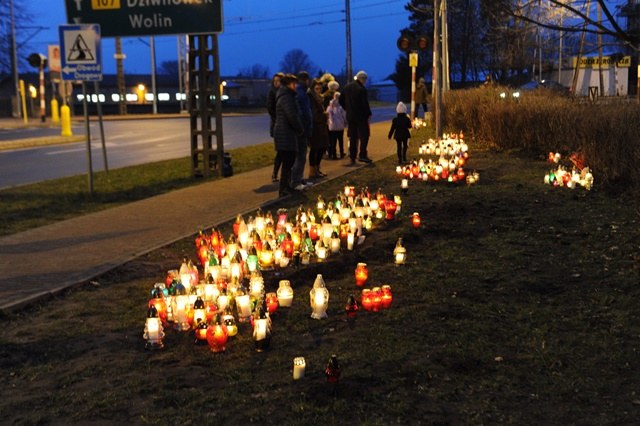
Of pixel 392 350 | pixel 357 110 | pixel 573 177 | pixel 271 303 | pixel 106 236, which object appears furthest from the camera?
pixel 357 110

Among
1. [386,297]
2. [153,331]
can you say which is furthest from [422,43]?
[153,331]

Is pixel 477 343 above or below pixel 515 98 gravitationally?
below

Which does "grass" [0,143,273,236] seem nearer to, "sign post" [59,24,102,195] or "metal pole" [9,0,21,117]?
"sign post" [59,24,102,195]

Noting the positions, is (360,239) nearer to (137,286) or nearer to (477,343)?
(137,286)

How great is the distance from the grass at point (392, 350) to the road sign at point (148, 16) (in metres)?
7.18

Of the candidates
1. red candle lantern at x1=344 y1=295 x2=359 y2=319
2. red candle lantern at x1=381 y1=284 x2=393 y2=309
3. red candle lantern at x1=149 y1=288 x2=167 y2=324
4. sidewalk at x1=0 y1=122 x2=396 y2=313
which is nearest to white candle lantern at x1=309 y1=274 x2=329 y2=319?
red candle lantern at x1=344 y1=295 x2=359 y2=319

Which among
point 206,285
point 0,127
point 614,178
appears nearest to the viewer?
point 206,285

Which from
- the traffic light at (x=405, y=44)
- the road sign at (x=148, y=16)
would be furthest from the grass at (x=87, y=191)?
the traffic light at (x=405, y=44)

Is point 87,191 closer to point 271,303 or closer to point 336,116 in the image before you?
point 336,116

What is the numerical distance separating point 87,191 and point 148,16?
11.8ft

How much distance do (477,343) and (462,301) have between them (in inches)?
37.6

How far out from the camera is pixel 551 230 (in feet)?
26.9

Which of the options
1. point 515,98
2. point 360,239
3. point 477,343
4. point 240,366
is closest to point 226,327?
point 240,366

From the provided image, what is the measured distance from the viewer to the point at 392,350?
4707 mm
